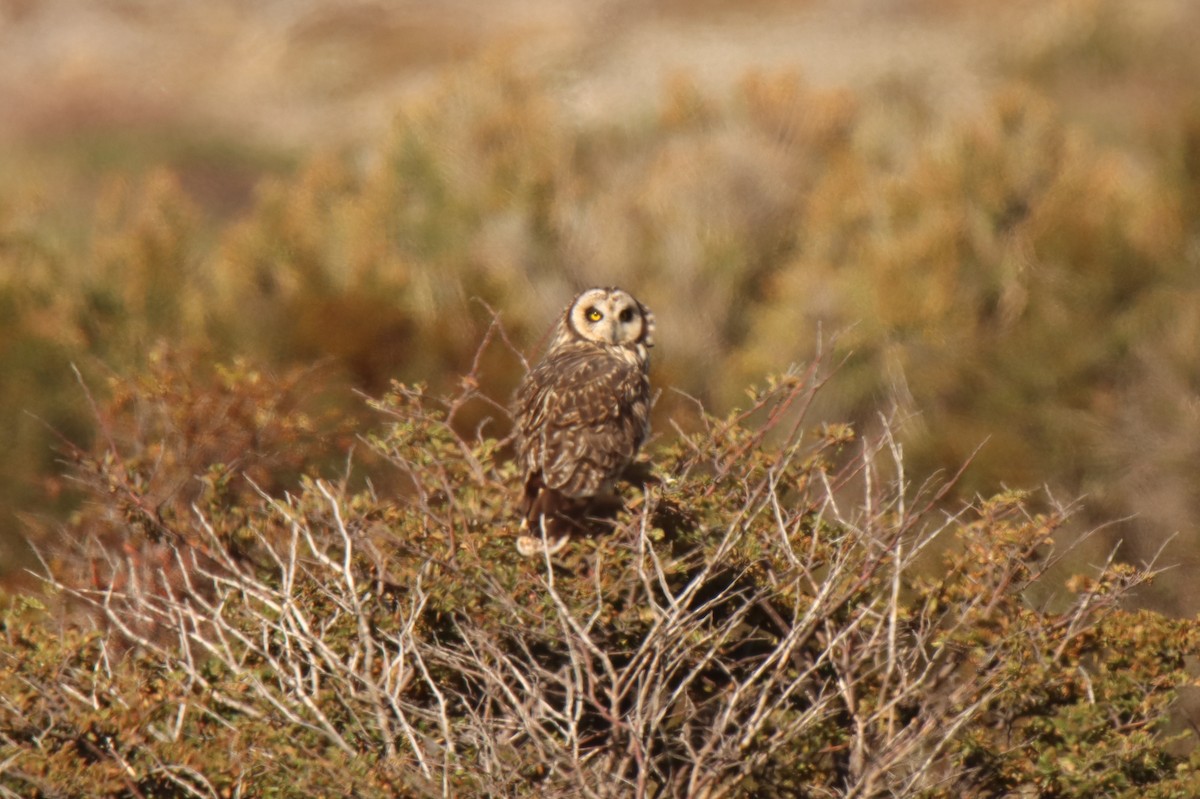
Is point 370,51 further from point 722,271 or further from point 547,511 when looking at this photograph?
point 547,511

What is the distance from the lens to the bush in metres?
3.42

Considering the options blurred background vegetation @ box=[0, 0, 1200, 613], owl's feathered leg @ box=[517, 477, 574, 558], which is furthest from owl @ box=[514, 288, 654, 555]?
blurred background vegetation @ box=[0, 0, 1200, 613]

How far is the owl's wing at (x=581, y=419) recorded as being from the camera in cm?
454

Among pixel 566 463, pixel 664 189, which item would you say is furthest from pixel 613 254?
pixel 566 463

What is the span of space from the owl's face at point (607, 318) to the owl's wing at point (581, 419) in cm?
14

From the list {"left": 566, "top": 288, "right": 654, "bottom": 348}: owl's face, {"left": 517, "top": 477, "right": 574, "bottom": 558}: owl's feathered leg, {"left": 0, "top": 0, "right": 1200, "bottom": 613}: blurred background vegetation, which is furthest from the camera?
{"left": 0, "top": 0, "right": 1200, "bottom": 613}: blurred background vegetation

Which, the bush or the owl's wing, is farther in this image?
the owl's wing

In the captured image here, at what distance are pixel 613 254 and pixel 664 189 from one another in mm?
971

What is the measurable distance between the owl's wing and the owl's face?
0.45 ft

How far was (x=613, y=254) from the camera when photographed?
10820 mm

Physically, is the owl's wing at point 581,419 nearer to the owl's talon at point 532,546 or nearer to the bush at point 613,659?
the bush at point 613,659

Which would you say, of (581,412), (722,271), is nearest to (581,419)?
(581,412)

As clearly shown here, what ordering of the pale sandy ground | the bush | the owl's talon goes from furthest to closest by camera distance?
the pale sandy ground < the owl's talon < the bush

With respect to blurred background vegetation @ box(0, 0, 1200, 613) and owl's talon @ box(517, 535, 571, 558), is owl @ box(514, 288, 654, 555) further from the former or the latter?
blurred background vegetation @ box(0, 0, 1200, 613)
